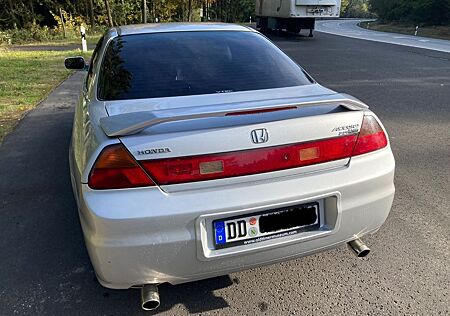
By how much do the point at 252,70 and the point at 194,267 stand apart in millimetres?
1506

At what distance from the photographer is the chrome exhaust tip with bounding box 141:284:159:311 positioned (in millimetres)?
1850

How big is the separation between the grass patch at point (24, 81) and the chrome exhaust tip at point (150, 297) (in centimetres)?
423

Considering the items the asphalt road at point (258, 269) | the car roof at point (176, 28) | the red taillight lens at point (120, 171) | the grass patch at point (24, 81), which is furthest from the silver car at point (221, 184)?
the grass patch at point (24, 81)

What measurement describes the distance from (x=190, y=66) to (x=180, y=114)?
93cm

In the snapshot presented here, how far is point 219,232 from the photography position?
186 cm

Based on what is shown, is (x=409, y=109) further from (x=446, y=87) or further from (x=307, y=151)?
(x=307, y=151)

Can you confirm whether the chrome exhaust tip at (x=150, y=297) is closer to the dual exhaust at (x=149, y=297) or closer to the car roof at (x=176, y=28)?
the dual exhaust at (x=149, y=297)

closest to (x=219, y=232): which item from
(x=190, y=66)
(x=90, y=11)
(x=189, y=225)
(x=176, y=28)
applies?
(x=189, y=225)

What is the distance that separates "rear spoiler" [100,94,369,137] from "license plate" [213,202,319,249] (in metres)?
0.53

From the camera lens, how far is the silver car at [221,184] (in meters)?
1.79

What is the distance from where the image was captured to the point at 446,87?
808 cm

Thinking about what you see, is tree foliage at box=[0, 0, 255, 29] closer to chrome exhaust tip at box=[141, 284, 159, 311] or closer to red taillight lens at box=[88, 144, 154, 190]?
red taillight lens at box=[88, 144, 154, 190]

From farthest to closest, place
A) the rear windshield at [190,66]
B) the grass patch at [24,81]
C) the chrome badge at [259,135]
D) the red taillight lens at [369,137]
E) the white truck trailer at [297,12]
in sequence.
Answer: the white truck trailer at [297,12], the grass patch at [24,81], the rear windshield at [190,66], the red taillight lens at [369,137], the chrome badge at [259,135]

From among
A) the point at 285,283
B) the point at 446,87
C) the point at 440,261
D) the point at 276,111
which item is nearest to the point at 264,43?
the point at 276,111
